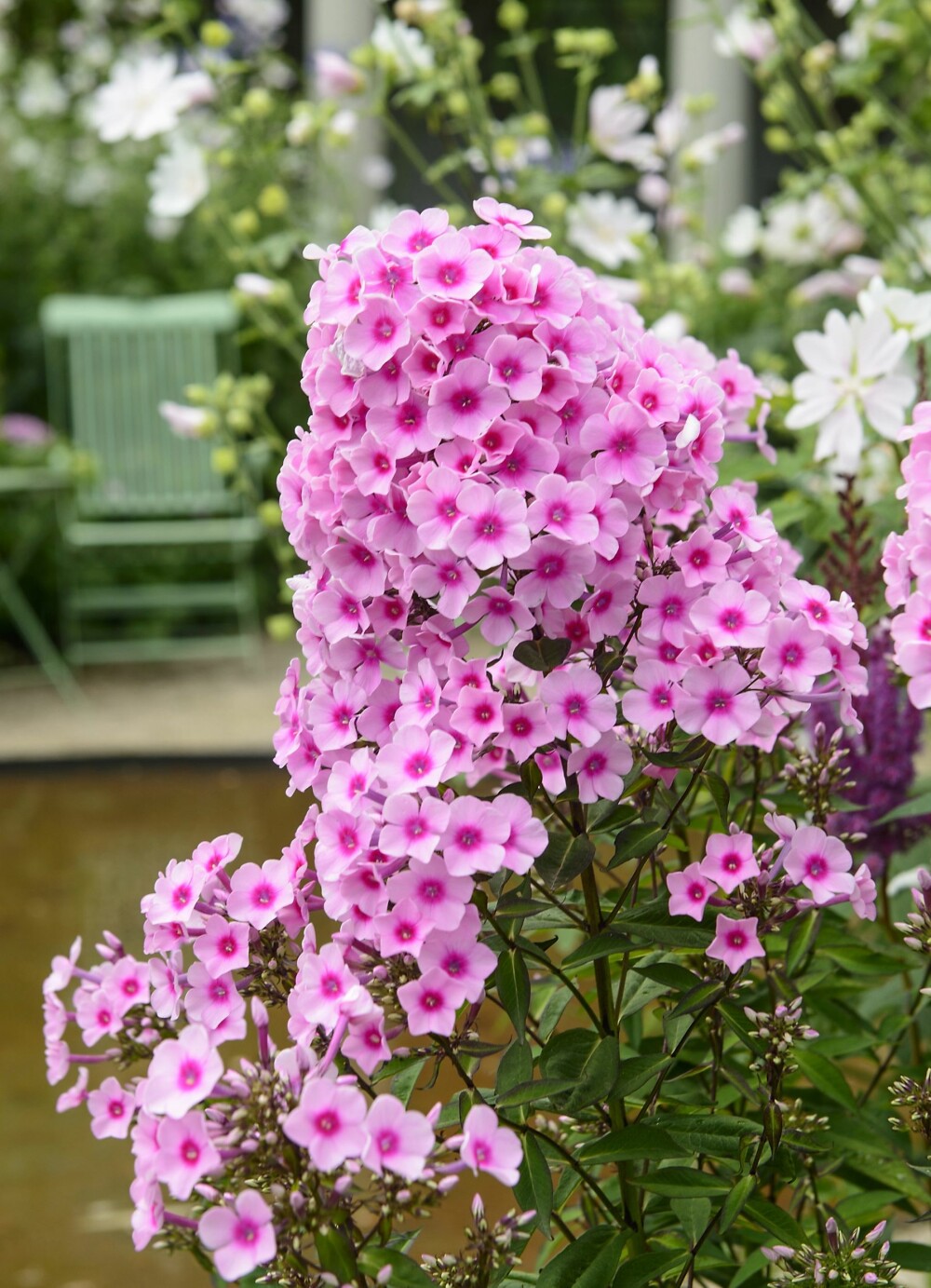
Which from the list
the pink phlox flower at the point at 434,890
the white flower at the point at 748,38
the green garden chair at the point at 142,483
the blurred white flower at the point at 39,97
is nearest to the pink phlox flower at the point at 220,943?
the pink phlox flower at the point at 434,890

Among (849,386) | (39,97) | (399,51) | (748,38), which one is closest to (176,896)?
(849,386)

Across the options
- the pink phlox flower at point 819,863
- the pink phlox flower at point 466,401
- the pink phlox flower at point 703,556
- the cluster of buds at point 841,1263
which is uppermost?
the pink phlox flower at point 466,401

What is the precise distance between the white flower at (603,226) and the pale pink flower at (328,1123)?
1.52 metres

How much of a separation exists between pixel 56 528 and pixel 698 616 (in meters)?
4.93

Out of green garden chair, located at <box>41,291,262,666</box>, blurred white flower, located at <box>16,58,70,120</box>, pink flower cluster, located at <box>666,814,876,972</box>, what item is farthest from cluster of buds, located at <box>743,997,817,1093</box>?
blurred white flower, located at <box>16,58,70,120</box>

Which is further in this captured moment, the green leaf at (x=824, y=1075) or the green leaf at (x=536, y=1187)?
the green leaf at (x=824, y=1075)

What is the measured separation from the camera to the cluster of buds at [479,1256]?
802 mm

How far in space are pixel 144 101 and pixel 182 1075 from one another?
1404mm

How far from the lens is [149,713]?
5.26 metres

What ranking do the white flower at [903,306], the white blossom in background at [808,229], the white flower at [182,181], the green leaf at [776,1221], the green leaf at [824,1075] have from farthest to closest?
the white blossom in background at [808,229] → the white flower at [182,181] → the white flower at [903,306] → the green leaf at [824,1075] → the green leaf at [776,1221]

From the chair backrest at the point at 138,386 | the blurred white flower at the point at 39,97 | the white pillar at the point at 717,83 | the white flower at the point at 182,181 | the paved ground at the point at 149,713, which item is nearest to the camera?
the white flower at the point at 182,181

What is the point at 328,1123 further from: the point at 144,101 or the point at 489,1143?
the point at 144,101

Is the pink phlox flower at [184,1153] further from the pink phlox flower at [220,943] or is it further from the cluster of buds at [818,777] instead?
the cluster of buds at [818,777]

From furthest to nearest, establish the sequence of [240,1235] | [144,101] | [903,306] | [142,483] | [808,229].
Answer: [142,483] < [808,229] < [144,101] < [903,306] < [240,1235]
